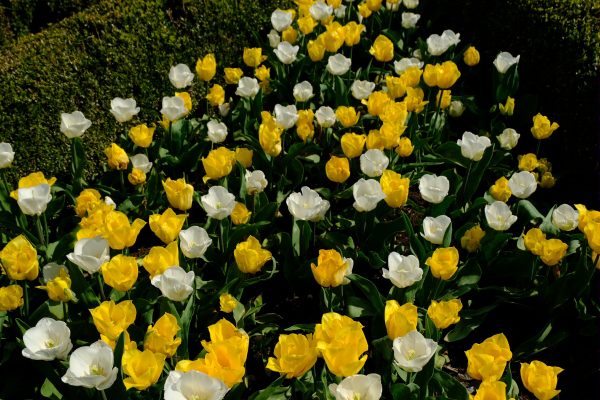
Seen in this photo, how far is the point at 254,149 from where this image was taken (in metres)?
3.85

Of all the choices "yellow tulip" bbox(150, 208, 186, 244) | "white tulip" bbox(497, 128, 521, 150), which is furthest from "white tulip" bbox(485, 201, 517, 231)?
"yellow tulip" bbox(150, 208, 186, 244)

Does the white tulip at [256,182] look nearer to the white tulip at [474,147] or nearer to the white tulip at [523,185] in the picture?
the white tulip at [474,147]

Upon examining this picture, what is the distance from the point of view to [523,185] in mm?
3193

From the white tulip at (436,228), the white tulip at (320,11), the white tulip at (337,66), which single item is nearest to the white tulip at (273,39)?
the white tulip at (320,11)

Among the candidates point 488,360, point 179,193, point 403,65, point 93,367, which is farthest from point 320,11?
point 93,367

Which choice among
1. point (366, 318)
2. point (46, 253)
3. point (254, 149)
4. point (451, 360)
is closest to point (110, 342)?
point (46, 253)

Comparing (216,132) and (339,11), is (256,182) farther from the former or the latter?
(339,11)

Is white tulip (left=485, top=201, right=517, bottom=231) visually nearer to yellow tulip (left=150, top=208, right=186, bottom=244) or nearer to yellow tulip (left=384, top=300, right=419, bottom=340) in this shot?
yellow tulip (left=384, top=300, right=419, bottom=340)

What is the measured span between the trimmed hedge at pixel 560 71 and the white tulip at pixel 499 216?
1.02m

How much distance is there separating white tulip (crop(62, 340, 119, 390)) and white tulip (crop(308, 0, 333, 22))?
3.20m

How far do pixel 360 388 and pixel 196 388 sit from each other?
501 mm

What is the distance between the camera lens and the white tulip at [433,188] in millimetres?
3062

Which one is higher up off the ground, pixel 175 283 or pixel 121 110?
pixel 175 283

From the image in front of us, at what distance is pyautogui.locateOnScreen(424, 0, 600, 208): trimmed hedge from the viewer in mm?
3885
